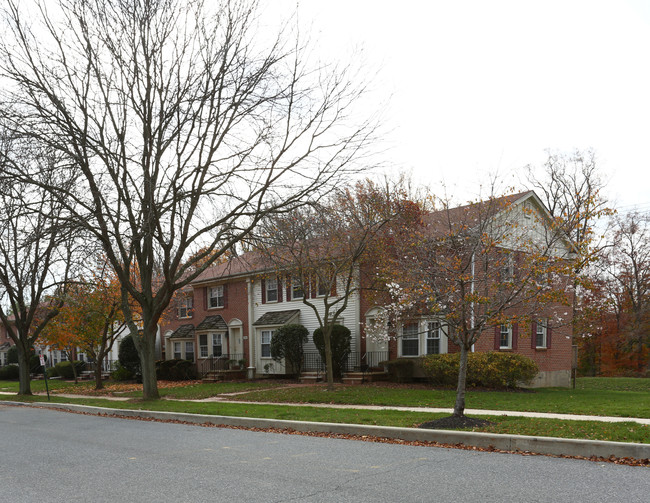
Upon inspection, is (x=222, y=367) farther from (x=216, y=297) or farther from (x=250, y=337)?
(x=216, y=297)

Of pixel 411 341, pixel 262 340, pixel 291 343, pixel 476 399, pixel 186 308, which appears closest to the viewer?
pixel 476 399

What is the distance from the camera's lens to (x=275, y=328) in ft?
104

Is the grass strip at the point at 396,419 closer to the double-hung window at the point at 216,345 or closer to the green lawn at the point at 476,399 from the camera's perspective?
the green lawn at the point at 476,399

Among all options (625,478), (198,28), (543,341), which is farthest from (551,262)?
(543,341)

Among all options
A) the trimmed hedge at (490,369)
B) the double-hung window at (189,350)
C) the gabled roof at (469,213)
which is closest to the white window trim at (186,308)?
the double-hung window at (189,350)

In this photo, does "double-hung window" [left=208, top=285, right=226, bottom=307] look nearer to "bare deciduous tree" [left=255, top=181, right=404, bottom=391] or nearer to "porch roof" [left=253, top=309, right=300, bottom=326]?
A: "porch roof" [left=253, top=309, right=300, bottom=326]

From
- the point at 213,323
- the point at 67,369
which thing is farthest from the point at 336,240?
the point at 67,369

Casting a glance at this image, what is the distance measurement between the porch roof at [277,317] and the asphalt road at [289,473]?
18963mm

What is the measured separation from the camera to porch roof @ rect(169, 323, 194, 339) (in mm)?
37719

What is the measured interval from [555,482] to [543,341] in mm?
21689

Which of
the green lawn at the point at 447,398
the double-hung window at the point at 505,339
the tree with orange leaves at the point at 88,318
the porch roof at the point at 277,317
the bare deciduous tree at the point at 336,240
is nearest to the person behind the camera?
the green lawn at the point at 447,398

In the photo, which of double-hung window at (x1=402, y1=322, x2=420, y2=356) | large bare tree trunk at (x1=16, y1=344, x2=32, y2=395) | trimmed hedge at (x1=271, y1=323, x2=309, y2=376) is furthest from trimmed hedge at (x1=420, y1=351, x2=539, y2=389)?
large bare tree trunk at (x1=16, y1=344, x2=32, y2=395)

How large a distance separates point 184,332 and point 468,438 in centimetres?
3003

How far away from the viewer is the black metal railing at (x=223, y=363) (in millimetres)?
33469
